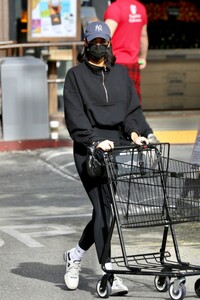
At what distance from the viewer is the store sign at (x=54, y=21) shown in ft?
51.8

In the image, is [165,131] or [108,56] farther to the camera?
[165,131]

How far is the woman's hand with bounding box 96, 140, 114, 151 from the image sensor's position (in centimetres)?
699

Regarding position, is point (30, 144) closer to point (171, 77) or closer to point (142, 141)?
point (171, 77)

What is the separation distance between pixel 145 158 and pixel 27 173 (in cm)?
616

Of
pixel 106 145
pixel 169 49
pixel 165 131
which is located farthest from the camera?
pixel 169 49

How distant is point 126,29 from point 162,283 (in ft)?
19.7

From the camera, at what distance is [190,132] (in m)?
15.5

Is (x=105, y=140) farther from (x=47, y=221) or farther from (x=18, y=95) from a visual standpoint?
(x=18, y=95)

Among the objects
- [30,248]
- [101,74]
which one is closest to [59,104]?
[30,248]

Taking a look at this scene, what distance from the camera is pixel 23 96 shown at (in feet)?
47.1

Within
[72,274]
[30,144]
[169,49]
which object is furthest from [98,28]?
[169,49]

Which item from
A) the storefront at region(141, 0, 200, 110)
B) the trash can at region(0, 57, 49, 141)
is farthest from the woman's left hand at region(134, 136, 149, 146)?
the storefront at region(141, 0, 200, 110)

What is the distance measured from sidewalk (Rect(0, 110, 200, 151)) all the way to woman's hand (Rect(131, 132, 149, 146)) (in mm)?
7213

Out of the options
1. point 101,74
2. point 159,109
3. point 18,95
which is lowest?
point 159,109
